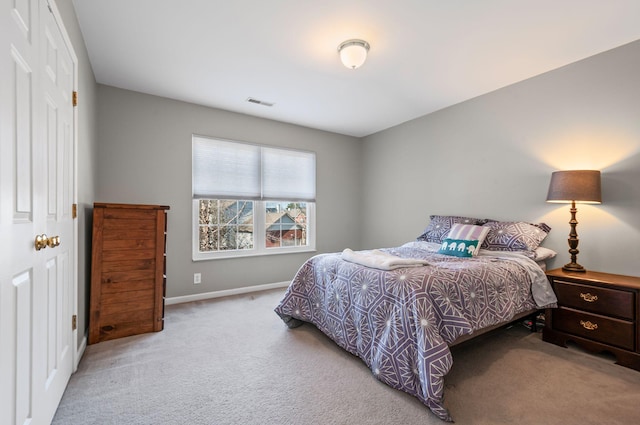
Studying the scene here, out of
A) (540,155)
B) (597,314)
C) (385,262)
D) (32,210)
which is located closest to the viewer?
(32,210)

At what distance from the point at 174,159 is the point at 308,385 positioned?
2913 millimetres

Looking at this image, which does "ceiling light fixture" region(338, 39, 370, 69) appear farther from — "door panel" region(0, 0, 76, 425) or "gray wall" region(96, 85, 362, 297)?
"gray wall" region(96, 85, 362, 297)

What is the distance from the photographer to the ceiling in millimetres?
1970

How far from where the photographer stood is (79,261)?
7.14 ft

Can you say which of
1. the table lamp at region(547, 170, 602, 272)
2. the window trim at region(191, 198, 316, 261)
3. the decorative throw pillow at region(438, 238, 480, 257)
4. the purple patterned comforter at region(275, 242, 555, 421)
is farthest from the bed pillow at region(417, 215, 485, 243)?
the window trim at region(191, 198, 316, 261)

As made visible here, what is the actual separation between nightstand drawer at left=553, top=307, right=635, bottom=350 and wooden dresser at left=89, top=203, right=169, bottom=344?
347 cm

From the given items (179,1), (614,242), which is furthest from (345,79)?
(614,242)

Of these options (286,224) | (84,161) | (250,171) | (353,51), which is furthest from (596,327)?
(84,161)

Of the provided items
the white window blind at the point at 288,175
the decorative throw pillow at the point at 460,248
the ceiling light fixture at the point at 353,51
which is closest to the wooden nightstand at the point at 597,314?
the decorative throw pillow at the point at 460,248

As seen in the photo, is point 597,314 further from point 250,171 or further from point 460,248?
point 250,171

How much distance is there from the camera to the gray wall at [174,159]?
10.2 ft

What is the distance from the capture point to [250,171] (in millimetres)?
3971

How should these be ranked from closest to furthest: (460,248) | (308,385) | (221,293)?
(308,385), (460,248), (221,293)

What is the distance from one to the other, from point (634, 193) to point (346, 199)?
10.9 ft
